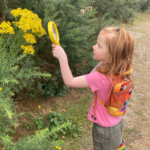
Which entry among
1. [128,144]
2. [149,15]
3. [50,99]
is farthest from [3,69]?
[149,15]

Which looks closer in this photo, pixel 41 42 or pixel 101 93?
pixel 101 93

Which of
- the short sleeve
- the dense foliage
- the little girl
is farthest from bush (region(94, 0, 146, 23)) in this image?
the short sleeve

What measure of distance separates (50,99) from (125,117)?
154cm

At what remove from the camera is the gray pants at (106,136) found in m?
1.69

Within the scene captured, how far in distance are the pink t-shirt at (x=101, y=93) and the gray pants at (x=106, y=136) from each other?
7 centimetres

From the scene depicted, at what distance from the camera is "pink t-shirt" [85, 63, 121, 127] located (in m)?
1.38

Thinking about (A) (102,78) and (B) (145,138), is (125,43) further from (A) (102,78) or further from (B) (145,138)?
(B) (145,138)

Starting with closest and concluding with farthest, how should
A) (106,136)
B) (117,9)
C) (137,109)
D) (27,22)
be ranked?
(106,136), (27,22), (137,109), (117,9)

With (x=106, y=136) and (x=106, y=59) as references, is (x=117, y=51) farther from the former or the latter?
(x=106, y=136)

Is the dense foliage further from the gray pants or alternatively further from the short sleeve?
the short sleeve

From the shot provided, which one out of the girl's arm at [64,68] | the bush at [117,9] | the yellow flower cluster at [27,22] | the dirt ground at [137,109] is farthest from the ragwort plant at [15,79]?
the bush at [117,9]

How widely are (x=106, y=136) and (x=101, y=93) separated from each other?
20.1 inches

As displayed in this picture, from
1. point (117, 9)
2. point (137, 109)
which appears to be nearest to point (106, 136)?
point (137, 109)

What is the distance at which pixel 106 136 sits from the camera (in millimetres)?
1692
